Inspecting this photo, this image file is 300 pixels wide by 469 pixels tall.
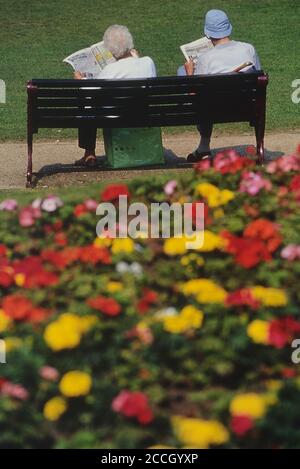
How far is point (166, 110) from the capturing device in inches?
340

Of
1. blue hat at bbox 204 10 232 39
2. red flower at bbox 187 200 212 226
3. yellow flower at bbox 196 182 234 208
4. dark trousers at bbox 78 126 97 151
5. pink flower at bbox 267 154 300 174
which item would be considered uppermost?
blue hat at bbox 204 10 232 39

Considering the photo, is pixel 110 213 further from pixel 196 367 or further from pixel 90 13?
pixel 90 13

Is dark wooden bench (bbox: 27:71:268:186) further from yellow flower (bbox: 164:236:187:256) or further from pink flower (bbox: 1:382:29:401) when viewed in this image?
pink flower (bbox: 1:382:29:401)

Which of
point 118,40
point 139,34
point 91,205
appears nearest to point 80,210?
point 91,205

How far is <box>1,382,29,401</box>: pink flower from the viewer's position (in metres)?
3.75

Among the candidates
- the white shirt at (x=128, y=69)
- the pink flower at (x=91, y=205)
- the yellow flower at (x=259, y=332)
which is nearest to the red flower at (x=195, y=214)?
the pink flower at (x=91, y=205)

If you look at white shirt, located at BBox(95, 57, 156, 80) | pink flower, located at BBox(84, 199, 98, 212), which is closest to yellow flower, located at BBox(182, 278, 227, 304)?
pink flower, located at BBox(84, 199, 98, 212)

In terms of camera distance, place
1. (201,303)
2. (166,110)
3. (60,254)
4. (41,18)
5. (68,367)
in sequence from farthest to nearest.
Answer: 1. (41,18)
2. (166,110)
3. (60,254)
4. (201,303)
5. (68,367)

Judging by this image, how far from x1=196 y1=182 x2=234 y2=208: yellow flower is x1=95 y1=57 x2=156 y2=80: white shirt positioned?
3705mm

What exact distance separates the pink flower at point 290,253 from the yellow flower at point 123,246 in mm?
638

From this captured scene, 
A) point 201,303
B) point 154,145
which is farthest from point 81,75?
point 201,303

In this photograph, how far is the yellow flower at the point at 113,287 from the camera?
13.9 feet
